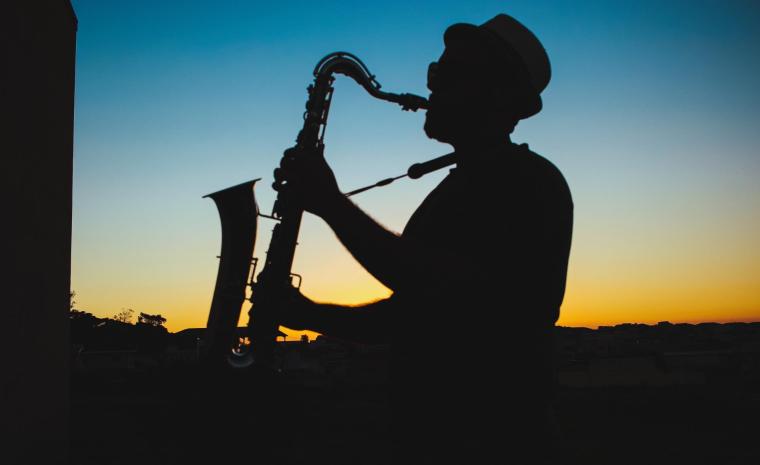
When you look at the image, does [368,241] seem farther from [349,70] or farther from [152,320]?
[152,320]

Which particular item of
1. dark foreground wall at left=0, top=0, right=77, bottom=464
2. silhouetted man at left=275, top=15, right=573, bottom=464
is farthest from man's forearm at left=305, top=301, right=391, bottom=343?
dark foreground wall at left=0, top=0, right=77, bottom=464

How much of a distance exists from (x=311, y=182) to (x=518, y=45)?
101 centimetres

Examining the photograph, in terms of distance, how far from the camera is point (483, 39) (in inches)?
100

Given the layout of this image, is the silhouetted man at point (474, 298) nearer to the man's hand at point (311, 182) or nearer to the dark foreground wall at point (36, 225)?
the man's hand at point (311, 182)

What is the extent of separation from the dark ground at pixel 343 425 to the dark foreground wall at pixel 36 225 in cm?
323

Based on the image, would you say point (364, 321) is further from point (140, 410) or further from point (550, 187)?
point (140, 410)

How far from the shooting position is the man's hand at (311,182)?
2260mm

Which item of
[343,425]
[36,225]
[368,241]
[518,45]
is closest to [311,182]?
[368,241]

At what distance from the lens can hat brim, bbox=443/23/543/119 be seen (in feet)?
8.34

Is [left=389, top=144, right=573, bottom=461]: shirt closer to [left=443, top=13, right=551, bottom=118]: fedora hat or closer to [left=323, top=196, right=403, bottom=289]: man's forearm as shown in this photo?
[left=323, top=196, right=403, bottom=289]: man's forearm

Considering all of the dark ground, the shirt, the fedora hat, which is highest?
the fedora hat

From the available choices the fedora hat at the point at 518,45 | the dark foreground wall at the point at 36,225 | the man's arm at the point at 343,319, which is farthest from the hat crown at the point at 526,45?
the dark foreground wall at the point at 36,225

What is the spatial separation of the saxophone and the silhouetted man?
0.52 m

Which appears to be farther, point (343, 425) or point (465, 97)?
point (343, 425)
